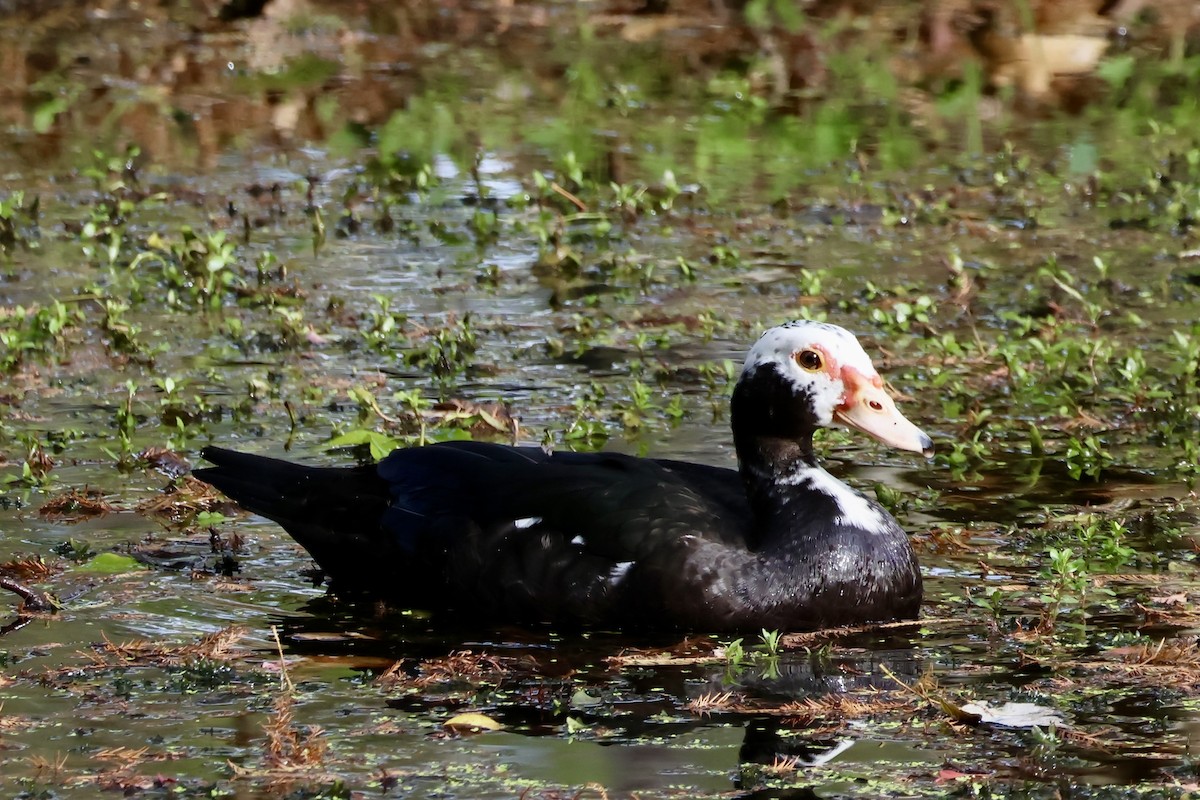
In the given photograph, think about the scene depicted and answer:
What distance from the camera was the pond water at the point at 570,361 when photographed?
202 inches

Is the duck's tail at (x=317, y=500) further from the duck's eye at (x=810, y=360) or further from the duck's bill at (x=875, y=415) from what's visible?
the duck's bill at (x=875, y=415)

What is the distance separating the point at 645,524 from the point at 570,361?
3.18 meters

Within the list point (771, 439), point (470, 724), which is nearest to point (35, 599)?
point (470, 724)

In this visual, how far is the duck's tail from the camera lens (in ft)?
21.5

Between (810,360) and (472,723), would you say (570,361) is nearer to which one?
(810,360)

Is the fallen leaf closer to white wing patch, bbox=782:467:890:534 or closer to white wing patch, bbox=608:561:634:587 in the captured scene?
white wing patch, bbox=608:561:634:587

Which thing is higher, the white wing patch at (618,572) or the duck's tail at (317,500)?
the duck's tail at (317,500)

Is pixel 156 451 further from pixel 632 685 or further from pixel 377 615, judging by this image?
pixel 632 685

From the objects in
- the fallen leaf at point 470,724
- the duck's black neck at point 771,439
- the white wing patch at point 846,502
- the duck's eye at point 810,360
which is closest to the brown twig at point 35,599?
the fallen leaf at point 470,724

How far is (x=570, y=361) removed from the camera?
9227 mm

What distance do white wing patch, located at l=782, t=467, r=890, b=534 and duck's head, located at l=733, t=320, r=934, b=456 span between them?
156 mm

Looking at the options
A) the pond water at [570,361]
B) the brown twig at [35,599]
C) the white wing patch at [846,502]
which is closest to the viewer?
the pond water at [570,361]

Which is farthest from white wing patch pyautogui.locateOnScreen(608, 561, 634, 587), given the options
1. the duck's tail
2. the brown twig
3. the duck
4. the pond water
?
the brown twig

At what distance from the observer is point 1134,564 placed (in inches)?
261
